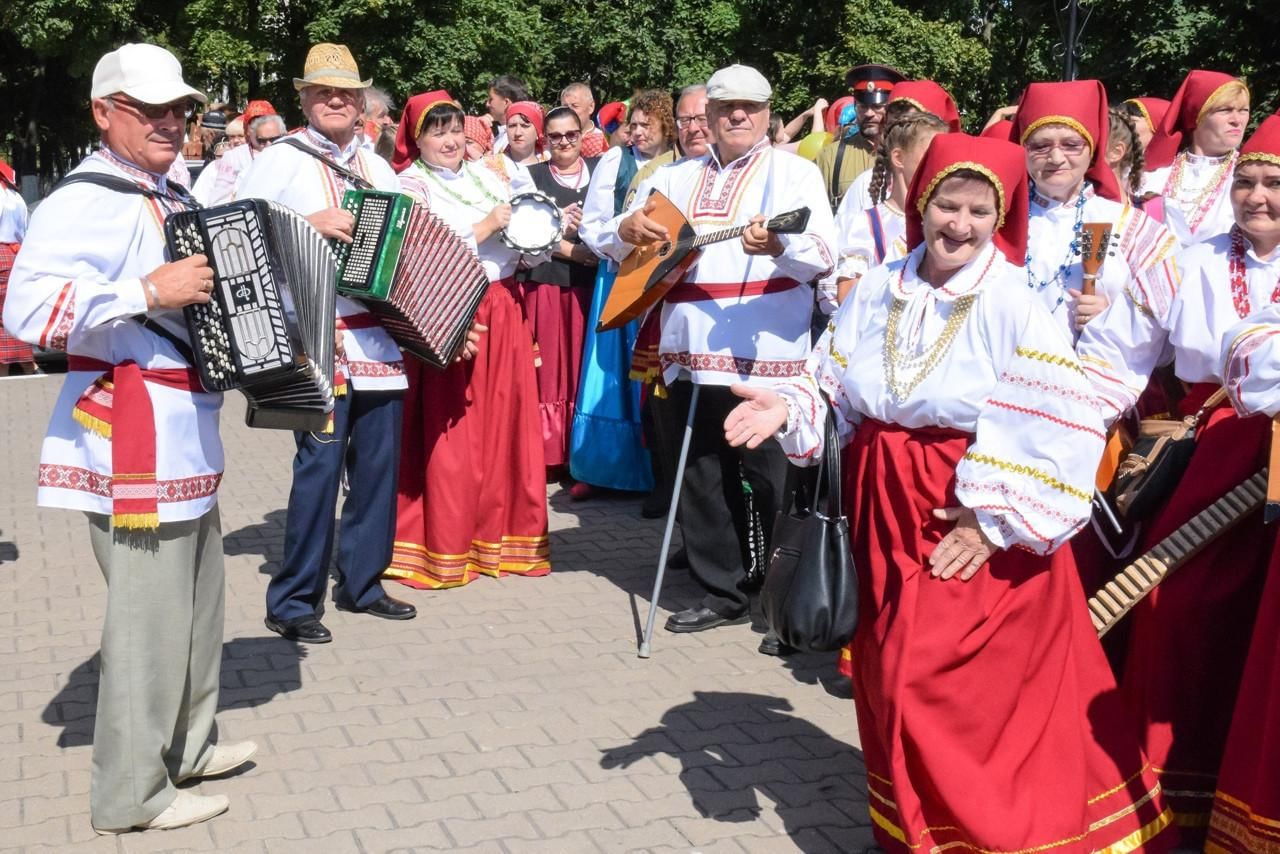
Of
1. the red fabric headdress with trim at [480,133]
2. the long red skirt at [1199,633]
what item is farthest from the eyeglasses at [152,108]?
the red fabric headdress with trim at [480,133]

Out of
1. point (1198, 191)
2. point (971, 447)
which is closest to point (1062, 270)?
point (971, 447)

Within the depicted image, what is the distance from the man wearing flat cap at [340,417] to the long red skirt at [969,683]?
2726 mm

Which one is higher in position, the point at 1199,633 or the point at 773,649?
the point at 1199,633

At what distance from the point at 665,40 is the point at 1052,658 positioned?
26.3 metres

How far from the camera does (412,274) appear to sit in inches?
237

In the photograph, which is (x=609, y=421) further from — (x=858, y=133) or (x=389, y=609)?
(x=389, y=609)

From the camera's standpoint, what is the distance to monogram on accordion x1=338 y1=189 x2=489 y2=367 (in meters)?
5.80

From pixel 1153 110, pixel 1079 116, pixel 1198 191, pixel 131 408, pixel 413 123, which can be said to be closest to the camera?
pixel 131 408

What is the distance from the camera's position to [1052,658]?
3965mm

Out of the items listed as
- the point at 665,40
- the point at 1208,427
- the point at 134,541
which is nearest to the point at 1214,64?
the point at 665,40

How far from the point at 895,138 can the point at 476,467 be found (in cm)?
252

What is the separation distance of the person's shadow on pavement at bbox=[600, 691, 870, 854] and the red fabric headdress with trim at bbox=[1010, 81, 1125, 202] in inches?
82.9

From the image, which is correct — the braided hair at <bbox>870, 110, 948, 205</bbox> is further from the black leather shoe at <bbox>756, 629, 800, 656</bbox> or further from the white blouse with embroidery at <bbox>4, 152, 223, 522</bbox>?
the white blouse with embroidery at <bbox>4, 152, 223, 522</bbox>

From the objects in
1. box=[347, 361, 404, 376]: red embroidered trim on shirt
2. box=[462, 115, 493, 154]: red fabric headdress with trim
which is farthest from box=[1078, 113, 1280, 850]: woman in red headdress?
box=[462, 115, 493, 154]: red fabric headdress with trim
